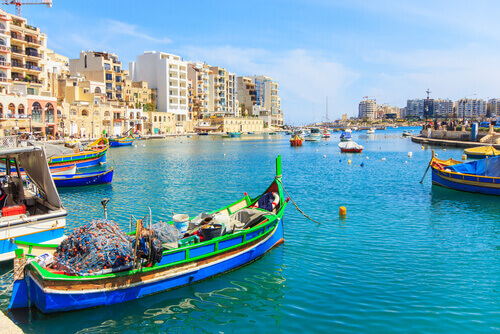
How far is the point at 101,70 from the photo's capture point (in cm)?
9150

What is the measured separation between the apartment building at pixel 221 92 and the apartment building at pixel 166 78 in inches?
623

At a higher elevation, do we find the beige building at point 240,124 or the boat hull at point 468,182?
the beige building at point 240,124

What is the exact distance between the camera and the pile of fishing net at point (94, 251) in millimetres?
9445

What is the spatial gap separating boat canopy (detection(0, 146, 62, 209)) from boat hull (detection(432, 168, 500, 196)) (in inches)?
926

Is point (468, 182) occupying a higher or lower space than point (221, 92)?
lower

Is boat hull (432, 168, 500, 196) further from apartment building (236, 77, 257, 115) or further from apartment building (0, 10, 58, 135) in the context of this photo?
apartment building (236, 77, 257, 115)

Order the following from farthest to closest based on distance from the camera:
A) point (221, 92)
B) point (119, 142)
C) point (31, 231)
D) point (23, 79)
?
point (221, 92), point (119, 142), point (23, 79), point (31, 231)

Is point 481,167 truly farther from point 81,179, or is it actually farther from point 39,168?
point 81,179

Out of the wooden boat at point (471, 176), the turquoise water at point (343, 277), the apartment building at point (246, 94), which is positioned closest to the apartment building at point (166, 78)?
the apartment building at point (246, 94)

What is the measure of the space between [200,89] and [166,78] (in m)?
18.9

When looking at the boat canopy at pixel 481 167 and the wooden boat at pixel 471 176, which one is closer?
the wooden boat at pixel 471 176

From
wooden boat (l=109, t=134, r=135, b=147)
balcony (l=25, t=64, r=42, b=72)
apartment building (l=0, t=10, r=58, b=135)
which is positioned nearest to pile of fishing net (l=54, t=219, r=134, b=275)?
apartment building (l=0, t=10, r=58, b=135)

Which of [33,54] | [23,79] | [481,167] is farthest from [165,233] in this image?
[33,54]

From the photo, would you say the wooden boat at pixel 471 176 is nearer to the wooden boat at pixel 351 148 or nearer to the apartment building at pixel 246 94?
the wooden boat at pixel 351 148
